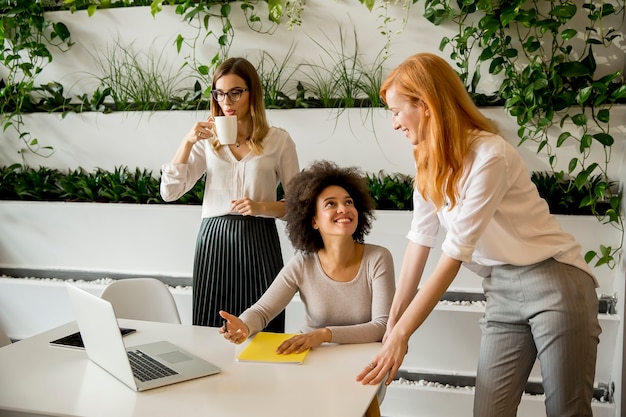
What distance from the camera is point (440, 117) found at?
1998mm

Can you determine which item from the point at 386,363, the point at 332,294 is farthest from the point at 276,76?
the point at 386,363

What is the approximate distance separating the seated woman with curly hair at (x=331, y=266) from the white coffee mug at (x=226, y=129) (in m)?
0.31

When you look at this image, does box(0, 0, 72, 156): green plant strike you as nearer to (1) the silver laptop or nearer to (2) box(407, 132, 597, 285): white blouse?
(1) the silver laptop

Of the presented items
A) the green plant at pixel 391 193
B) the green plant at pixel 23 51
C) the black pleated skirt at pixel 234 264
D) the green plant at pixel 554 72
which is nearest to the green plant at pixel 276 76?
the green plant at pixel 391 193

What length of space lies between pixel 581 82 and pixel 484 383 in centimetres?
173

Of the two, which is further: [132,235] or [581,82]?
[132,235]

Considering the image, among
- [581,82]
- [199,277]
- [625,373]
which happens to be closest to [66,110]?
[199,277]

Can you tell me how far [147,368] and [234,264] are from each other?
905mm

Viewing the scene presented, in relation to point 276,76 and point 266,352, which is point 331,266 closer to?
point 266,352

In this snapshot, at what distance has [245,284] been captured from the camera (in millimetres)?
3006

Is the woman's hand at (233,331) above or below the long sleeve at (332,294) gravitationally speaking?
below

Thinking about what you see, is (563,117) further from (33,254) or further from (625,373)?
(33,254)

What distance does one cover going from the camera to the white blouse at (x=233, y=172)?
118 inches

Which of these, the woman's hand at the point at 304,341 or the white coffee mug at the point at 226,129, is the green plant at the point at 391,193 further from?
the woman's hand at the point at 304,341
